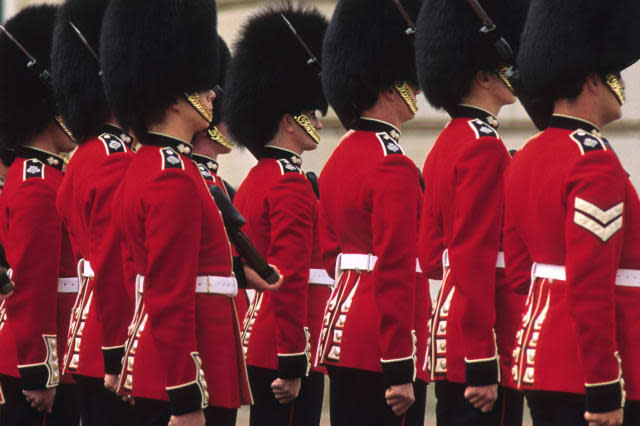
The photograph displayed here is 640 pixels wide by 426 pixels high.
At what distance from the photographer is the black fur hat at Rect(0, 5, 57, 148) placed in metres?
5.96

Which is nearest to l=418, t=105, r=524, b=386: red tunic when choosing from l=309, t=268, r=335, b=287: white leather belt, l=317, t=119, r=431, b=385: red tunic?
l=317, t=119, r=431, b=385: red tunic

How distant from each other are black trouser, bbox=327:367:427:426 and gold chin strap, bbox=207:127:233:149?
173 cm

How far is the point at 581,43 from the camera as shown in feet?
12.7

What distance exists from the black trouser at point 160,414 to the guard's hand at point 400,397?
2.37 feet

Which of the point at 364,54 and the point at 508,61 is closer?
the point at 508,61

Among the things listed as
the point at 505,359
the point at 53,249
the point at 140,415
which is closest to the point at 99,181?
the point at 53,249

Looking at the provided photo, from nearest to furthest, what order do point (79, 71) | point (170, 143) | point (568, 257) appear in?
point (568, 257), point (170, 143), point (79, 71)

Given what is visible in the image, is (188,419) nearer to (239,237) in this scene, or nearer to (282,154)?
(239,237)

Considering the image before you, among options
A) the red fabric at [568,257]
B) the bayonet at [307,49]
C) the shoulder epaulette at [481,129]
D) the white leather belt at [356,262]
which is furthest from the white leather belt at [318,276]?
the red fabric at [568,257]

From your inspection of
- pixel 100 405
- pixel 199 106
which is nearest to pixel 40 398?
pixel 100 405

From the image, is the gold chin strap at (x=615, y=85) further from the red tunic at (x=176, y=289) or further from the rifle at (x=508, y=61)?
the red tunic at (x=176, y=289)

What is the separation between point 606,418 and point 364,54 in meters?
2.28

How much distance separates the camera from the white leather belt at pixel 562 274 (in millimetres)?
3621

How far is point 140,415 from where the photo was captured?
3930mm
